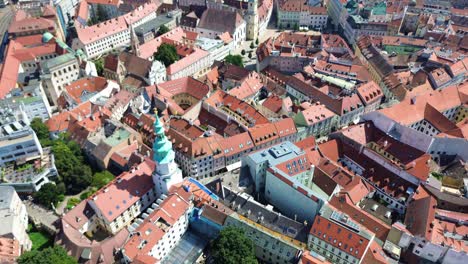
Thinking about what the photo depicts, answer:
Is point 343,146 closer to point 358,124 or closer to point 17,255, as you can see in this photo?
point 358,124

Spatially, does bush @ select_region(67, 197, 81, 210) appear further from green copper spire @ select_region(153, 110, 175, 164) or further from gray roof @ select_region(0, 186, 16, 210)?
green copper spire @ select_region(153, 110, 175, 164)

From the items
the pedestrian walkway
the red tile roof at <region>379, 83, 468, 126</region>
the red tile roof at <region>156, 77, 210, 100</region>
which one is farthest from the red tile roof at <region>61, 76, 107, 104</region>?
the red tile roof at <region>379, 83, 468, 126</region>

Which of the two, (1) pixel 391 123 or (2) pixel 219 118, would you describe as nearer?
(1) pixel 391 123

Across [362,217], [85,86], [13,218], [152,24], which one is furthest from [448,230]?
[152,24]

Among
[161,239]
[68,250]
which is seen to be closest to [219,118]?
[161,239]

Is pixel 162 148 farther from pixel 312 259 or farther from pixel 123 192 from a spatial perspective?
pixel 312 259
